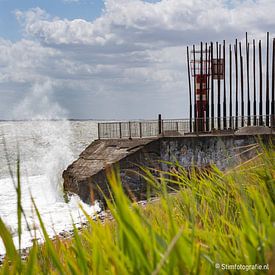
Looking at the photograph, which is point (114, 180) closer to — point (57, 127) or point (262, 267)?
point (262, 267)

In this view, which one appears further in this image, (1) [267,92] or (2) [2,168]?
(2) [2,168]

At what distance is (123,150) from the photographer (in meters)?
23.7

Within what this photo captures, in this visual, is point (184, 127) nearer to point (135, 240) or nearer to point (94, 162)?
Result: point (94, 162)

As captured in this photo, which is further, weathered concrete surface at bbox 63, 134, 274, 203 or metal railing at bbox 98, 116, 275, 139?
metal railing at bbox 98, 116, 275, 139

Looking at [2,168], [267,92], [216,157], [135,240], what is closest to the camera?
[135,240]

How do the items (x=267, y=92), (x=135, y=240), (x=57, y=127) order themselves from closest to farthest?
(x=135, y=240)
(x=267, y=92)
(x=57, y=127)

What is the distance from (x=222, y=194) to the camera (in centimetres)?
411

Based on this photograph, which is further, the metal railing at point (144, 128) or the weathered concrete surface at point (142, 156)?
the metal railing at point (144, 128)

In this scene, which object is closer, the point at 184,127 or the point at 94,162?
the point at 94,162

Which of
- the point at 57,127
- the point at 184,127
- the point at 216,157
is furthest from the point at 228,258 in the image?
the point at 57,127

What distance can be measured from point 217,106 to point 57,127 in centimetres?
5585

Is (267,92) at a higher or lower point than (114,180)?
higher

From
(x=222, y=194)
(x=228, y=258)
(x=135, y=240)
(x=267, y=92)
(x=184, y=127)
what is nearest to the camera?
(x=135, y=240)

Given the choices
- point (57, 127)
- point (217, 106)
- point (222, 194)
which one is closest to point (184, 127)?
point (217, 106)
